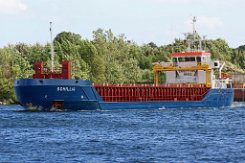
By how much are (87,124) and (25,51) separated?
84700 millimetres

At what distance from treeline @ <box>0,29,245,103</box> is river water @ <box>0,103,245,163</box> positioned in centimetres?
4948

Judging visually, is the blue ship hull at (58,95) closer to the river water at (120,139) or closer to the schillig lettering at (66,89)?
the schillig lettering at (66,89)

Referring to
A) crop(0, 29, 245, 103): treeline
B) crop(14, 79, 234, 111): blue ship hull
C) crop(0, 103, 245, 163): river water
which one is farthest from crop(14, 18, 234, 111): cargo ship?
crop(0, 29, 245, 103): treeline

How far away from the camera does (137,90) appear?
88000mm

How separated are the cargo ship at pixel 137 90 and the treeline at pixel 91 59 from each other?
18298mm

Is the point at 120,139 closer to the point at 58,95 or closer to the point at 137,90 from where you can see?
the point at 58,95

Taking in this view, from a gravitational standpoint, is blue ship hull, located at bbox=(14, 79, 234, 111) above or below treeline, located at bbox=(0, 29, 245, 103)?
below

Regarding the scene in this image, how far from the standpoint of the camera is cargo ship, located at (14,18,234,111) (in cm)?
7562

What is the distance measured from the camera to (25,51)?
145 metres

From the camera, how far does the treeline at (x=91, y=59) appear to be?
4906 inches

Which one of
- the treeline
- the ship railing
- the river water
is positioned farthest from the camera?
the treeline

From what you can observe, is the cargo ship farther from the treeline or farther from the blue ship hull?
the treeline

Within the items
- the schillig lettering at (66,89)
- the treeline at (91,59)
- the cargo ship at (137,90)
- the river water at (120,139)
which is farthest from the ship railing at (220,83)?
the river water at (120,139)

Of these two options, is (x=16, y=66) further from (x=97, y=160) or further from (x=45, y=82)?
(x=97, y=160)
